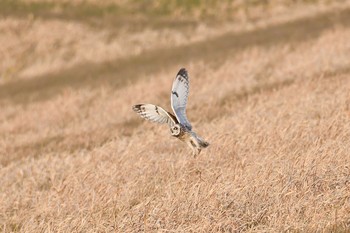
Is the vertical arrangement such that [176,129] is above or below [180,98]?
below

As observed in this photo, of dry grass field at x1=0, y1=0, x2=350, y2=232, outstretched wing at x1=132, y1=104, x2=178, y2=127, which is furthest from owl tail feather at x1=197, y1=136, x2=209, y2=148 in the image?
outstretched wing at x1=132, y1=104, x2=178, y2=127

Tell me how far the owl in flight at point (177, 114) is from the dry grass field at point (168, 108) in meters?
0.60

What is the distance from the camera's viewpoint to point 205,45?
29.2 meters

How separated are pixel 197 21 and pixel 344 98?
77.5ft

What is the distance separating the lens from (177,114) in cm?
730

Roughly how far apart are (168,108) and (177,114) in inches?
458

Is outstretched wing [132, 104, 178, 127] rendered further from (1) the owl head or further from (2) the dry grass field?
(2) the dry grass field

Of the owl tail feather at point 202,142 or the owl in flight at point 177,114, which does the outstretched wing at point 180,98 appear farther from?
the owl tail feather at point 202,142

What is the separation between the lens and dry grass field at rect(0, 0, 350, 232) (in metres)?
6.94

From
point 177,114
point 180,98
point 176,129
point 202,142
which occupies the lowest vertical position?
point 202,142

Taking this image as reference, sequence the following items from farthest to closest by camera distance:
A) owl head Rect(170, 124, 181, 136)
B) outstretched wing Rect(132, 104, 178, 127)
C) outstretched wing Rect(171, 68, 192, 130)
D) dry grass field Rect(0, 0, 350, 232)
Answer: outstretched wing Rect(171, 68, 192, 130)
owl head Rect(170, 124, 181, 136)
outstretched wing Rect(132, 104, 178, 127)
dry grass field Rect(0, 0, 350, 232)

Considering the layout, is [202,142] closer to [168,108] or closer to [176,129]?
[176,129]

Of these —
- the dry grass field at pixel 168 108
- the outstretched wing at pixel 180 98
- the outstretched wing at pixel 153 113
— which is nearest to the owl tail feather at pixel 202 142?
the outstretched wing at pixel 180 98

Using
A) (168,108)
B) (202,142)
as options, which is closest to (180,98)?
(202,142)
